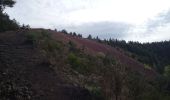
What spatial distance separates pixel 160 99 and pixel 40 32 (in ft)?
55.0

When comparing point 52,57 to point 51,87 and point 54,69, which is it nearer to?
point 54,69

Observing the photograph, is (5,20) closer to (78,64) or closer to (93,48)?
(93,48)

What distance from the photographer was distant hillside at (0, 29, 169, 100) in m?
22.4

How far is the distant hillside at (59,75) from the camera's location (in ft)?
73.4

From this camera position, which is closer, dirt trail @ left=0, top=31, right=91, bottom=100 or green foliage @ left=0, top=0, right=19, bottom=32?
dirt trail @ left=0, top=31, right=91, bottom=100

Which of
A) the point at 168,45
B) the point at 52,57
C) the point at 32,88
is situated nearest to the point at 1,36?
the point at 52,57

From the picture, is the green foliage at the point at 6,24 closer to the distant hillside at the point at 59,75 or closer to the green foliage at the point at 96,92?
the distant hillside at the point at 59,75

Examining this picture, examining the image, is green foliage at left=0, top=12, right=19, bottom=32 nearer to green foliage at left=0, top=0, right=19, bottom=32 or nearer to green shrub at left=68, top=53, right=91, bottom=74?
green foliage at left=0, top=0, right=19, bottom=32

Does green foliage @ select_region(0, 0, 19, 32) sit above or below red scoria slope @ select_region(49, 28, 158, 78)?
above

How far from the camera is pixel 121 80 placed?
22.2 m

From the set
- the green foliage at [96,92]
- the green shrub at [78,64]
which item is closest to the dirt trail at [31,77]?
the green foliage at [96,92]

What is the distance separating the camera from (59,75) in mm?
25766

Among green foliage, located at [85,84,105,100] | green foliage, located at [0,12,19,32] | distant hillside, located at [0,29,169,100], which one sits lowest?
green foliage, located at [85,84,105,100]

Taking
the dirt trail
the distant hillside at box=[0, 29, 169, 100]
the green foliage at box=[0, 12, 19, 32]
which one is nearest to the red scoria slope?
the distant hillside at box=[0, 29, 169, 100]
